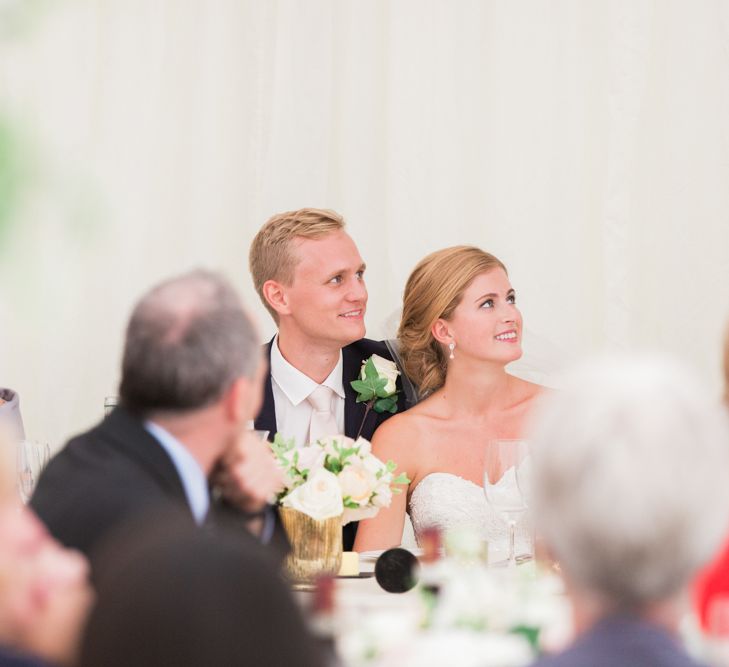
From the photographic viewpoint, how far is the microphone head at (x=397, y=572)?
96.3 inches

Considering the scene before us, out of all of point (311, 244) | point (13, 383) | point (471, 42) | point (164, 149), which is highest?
point (471, 42)

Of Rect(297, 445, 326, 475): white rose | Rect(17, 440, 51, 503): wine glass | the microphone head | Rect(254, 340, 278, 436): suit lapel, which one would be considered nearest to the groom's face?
Rect(254, 340, 278, 436): suit lapel

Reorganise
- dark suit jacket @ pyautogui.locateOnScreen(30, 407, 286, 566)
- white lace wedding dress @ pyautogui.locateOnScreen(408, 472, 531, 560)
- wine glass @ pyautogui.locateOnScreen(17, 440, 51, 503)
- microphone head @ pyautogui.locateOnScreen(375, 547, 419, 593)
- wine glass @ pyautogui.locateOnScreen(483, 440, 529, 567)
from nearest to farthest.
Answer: dark suit jacket @ pyautogui.locateOnScreen(30, 407, 286, 566) → microphone head @ pyautogui.locateOnScreen(375, 547, 419, 593) → wine glass @ pyautogui.locateOnScreen(483, 440, 529, 567) → wine glass @ pyautogui.locateOnScreen(17, 440, 51, 503) → white lace wedding dress @ pyautogui.locateOnScreen(408, 472, 531, 560)

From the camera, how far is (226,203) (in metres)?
4.65

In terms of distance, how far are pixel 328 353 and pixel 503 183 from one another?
3.01 ft

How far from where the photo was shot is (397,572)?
8.03 ft

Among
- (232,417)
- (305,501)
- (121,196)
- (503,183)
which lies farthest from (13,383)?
(232,417)

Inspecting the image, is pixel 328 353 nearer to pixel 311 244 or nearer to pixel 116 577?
pixel 311 244

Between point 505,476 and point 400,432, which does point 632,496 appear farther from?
point 400,432

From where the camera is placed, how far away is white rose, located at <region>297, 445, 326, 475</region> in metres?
2.74

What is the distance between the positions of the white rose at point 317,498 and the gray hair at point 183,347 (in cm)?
85

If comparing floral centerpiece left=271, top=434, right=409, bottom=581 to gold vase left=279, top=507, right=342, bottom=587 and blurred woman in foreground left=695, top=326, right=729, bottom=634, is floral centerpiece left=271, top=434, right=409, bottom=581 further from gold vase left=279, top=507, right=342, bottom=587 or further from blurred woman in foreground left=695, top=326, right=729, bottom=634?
blurred woman in foreground left=695, top=326, right=729, bottom=634

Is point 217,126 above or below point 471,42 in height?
below

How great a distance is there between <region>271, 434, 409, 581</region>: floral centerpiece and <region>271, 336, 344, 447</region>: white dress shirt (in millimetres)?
1314
